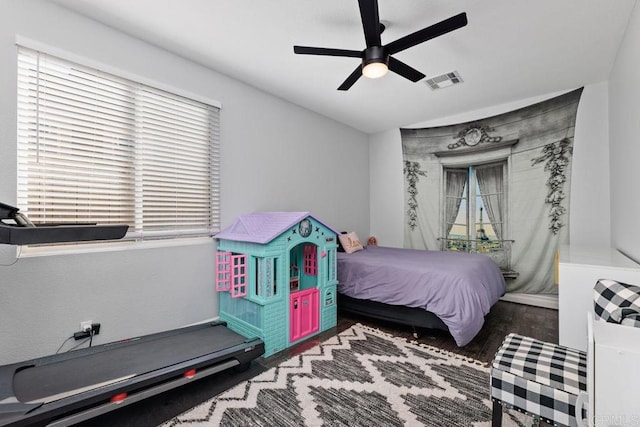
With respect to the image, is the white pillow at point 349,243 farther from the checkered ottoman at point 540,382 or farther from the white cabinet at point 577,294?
the checkered ottoman at point 540,382

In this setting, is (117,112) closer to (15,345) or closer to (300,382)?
(15,345)

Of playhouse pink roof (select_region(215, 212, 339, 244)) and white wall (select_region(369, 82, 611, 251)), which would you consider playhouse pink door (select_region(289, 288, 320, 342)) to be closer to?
playhouse pink roof (select_region(215, 212, 339, 244))

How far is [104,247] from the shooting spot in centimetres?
218

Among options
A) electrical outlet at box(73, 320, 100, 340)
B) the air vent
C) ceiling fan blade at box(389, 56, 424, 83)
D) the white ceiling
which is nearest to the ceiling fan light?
ceiling fan blade at box(389, 56, 424, 83)

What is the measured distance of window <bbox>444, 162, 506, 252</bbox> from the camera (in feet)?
13.3

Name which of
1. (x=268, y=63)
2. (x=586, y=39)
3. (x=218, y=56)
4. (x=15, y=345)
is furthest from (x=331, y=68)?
(x=15, y=345)

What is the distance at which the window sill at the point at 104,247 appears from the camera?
1.92 metres

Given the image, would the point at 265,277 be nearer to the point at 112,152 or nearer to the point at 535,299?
the point at 112,152

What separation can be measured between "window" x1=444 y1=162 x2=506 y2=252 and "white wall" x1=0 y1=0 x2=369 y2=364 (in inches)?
82.0

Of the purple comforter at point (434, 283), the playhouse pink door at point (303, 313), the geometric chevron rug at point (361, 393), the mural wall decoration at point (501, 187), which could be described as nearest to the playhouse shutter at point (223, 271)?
the playhouse pink door at point (303, 313)

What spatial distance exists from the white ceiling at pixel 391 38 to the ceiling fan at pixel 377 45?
0.94 ft

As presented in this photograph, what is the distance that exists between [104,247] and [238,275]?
1.02 meters

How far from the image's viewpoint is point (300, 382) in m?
2.01

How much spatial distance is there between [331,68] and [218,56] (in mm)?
1067
